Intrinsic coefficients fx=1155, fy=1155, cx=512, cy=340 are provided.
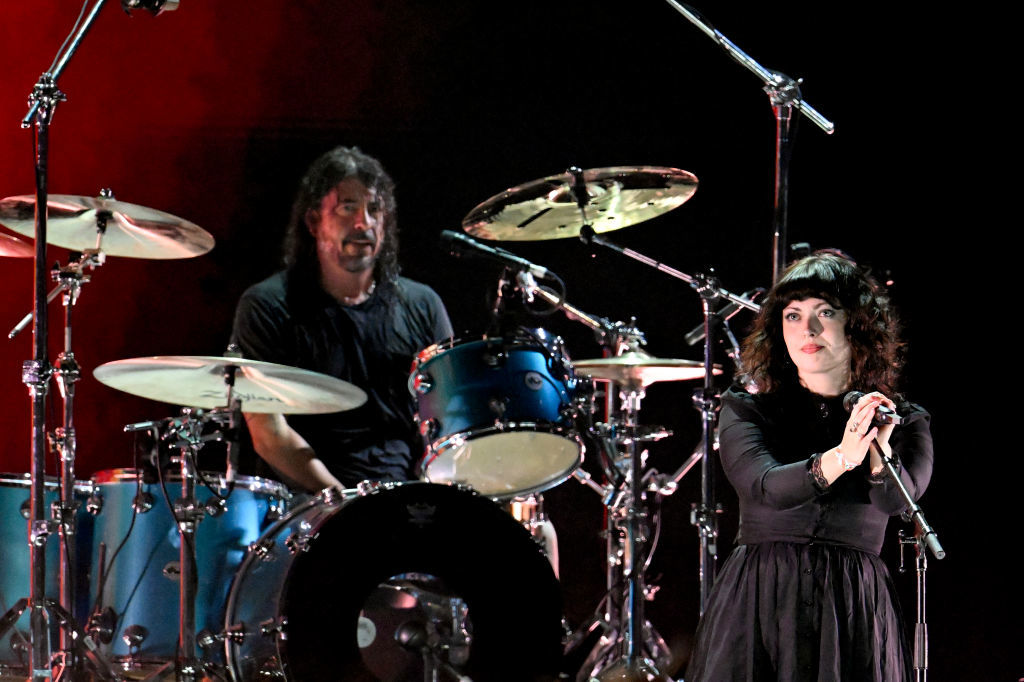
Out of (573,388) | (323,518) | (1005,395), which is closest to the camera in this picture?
(323,518)

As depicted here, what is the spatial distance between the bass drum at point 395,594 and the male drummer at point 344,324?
72 centimetres

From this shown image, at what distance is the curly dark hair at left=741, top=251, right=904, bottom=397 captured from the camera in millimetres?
2607

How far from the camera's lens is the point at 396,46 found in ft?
16.3

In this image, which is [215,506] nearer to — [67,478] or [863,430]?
[67,478]

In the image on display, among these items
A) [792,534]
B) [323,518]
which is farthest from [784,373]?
[323,518]

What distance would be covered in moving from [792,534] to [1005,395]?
268 cm

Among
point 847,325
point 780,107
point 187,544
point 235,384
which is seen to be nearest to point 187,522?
point 187,544

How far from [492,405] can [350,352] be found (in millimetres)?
997

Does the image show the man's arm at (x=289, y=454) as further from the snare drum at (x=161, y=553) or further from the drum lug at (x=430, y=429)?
the drum lug at (x=430, y=429)

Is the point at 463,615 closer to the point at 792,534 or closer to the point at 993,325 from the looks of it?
the point at 792,534

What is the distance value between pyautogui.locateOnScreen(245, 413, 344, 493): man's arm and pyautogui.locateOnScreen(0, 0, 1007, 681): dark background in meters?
1.03

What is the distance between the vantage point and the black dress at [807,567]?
2.35 meters

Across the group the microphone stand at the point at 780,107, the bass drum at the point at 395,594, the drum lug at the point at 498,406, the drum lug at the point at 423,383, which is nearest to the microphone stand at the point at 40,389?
the bass drum at the point at 395,594

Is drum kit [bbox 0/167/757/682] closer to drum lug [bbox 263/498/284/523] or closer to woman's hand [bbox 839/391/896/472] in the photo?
drum lug [bbox 263/498/284/523]
